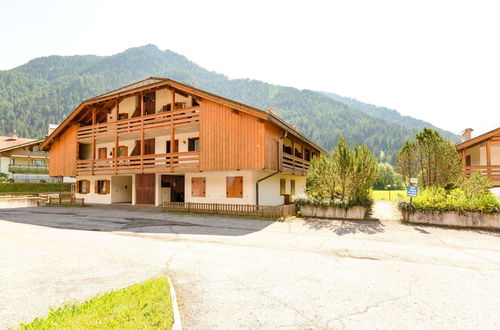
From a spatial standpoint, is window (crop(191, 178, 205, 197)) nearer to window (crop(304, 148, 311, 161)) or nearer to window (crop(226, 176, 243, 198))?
window (crop(226, 176, 243, 198))

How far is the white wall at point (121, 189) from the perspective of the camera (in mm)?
26837

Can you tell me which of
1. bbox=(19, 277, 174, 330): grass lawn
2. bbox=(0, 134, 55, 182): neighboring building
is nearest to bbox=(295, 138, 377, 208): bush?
bbox=(19, 277, 174, 330): grass lawn

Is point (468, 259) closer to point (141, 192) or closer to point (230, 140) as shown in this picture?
point (230, 140)

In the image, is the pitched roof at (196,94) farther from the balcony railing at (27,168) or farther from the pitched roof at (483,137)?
the balcony railing at (27,168)

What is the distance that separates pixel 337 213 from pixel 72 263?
14.1m

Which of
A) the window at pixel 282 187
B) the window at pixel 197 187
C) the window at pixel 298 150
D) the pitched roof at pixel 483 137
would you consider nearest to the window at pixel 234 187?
the window at pixel 197 187

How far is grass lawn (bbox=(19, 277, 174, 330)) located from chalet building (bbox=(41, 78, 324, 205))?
12.7m

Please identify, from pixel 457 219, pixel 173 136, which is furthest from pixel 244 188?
pixel 457 219

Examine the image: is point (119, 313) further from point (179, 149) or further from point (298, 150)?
point (298, 150)

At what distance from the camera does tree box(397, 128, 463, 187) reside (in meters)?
16.2

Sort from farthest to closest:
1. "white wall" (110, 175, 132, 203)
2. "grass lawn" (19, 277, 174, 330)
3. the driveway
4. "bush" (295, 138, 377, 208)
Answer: "white wall" (110, 175, 132, 203), "bush" (295, 138, 377, 208), the driveway, "grass lawn" (19, 277, 174, 330)

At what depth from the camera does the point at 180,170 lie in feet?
66.7

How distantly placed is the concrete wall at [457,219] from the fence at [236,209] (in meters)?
7.26

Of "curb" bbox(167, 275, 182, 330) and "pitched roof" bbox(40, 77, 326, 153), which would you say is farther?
"pitched roof" bbox(40, 77, 326, 153)
